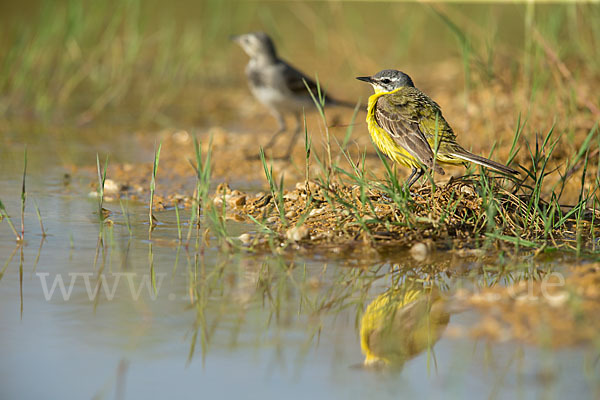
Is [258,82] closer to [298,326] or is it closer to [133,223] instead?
[133,223]

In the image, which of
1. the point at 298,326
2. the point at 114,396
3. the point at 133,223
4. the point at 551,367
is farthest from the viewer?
the point at 133,223

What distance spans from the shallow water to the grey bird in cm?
407

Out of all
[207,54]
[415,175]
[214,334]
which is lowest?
[214,334]

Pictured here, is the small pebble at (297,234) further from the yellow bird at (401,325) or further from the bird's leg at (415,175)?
the bird's leg at (415,175)

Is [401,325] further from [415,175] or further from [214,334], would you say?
[415,175]

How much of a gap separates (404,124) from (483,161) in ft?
2.29

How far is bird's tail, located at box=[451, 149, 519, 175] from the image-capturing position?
455 centimetres

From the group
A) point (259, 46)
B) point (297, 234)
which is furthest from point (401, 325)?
point (259, 46)

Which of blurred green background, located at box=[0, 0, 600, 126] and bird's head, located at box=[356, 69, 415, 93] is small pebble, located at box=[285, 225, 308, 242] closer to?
bird's head, located at box=[356, 69, 415, 93]

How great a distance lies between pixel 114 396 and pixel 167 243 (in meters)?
1.97

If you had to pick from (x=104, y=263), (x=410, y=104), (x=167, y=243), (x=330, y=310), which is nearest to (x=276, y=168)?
(x=410, y=104)

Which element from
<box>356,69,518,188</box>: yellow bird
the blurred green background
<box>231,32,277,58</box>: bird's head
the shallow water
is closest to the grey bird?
<box>231,32,277,58</box>: bird's head

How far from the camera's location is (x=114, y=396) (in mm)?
2633

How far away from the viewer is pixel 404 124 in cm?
512
